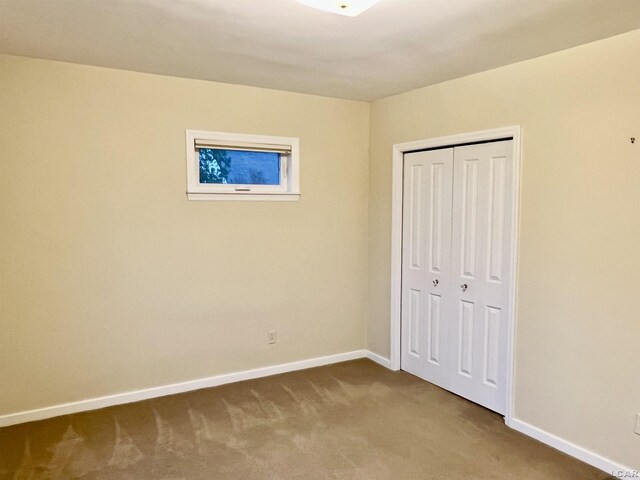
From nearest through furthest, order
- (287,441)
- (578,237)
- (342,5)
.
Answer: (342,5) → (578,237) → (287,441)

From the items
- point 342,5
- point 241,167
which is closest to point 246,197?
point 241,167

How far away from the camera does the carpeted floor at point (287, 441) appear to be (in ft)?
8.39

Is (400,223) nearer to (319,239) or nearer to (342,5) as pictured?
(319,239)

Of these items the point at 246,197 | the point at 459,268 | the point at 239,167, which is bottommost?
the point at 459,268

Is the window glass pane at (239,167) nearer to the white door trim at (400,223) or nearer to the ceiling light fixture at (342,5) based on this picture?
the white door trim at (400,223)

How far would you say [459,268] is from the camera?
3488 mm

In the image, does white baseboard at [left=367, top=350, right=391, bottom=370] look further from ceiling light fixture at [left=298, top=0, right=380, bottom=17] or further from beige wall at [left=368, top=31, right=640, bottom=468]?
ceiling light fixture at [left=298, top=0, right=380, bottom=17]

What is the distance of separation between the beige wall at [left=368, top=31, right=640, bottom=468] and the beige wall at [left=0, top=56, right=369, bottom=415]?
163cm

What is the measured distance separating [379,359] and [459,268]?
133 centimetres

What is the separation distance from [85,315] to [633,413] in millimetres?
3482

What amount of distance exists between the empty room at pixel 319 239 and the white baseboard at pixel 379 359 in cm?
14

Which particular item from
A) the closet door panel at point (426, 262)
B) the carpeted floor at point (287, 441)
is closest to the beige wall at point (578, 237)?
the carpeted floor at point (287, 441)

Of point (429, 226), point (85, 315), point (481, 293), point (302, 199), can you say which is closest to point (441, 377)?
point (481, 293)

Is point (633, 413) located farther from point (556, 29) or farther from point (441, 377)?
point (556, 29)
